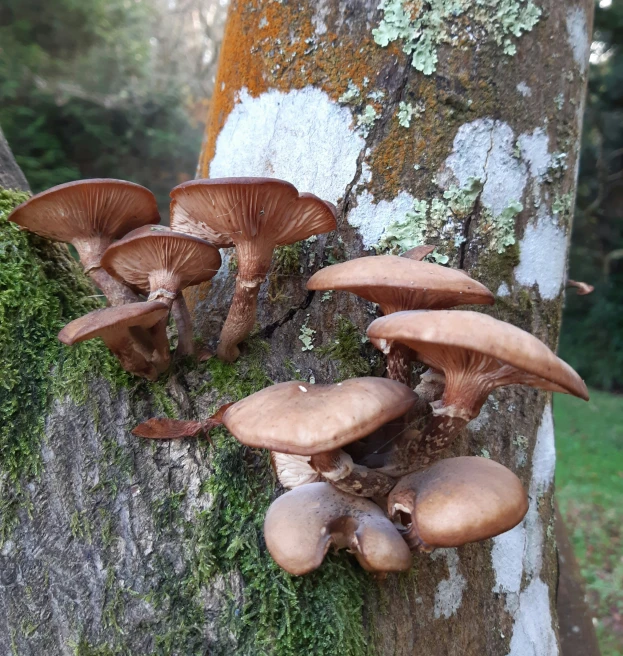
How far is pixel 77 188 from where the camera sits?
1740 mm

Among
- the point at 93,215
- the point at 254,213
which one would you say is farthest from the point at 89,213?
the point at 254,213

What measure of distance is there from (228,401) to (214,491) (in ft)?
1.08

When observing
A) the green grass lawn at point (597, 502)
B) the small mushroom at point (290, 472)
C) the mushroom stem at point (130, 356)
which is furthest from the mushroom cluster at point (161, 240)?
the green grass lawn at point (597, 502)

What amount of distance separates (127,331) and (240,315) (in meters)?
0.41

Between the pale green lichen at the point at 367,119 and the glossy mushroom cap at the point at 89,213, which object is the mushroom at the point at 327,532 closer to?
the glossy mushroom cap at the point at 89,213

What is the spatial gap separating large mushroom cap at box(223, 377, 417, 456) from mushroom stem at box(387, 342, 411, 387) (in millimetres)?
259

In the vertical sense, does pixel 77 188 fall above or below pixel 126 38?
below

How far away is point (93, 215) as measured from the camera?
1967 millimetres

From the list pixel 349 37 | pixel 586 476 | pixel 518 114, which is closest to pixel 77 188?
pixel 349 37

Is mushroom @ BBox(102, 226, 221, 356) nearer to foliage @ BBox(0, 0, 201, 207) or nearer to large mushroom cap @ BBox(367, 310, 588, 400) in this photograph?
large mushroom cap @ BBox(367, 310, 588, 400)

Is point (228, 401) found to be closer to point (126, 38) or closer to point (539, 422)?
point (539, 422)

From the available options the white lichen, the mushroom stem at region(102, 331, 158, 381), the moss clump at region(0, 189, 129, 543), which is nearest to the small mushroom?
the mushroom stem at region(102, 331, 158, 381)

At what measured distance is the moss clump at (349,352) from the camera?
192 centimetres

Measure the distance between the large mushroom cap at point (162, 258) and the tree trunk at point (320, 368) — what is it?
10.6 inches
